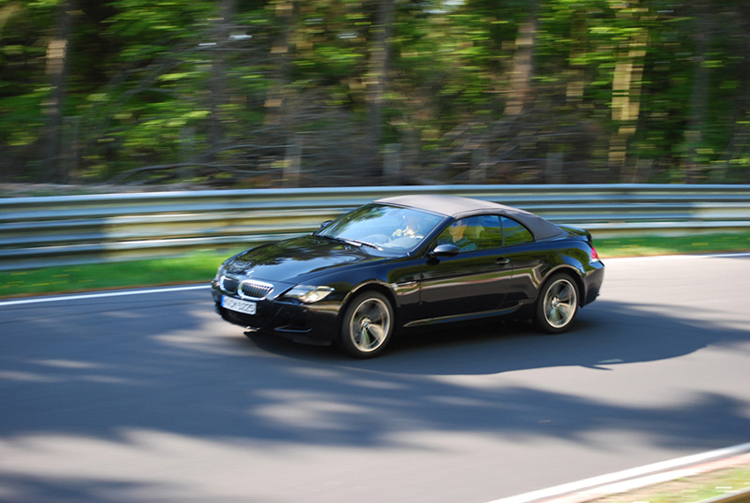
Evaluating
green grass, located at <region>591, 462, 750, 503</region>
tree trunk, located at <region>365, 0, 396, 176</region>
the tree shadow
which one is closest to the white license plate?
the tree shadow

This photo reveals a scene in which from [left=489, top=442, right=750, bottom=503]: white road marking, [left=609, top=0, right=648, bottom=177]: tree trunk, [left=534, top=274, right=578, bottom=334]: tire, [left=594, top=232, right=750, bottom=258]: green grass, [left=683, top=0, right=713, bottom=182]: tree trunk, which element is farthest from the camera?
[left=609, top=0, right=648, bottom=177]: tree trunk

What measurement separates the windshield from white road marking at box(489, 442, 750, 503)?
295cm

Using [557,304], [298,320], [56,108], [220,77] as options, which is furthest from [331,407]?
[56,108]

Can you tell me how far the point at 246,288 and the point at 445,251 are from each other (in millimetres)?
1795

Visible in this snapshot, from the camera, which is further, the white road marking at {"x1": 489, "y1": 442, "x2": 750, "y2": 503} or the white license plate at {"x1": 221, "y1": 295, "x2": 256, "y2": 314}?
the white license plate at {"x1": 221, "y1": 295, "x2": 256, "y2": 314}

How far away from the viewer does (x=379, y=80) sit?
16.5 m

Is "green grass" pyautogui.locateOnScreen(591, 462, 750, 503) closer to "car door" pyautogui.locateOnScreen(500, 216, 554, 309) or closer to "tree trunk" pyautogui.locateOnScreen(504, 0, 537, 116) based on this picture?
"car door" pyautogui.locateOnScreen(500, 216, 554, 309)

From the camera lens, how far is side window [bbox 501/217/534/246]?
768cm

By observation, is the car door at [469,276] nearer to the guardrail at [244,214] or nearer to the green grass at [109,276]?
the green grass at [109,276]

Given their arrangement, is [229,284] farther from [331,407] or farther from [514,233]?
[514,233]

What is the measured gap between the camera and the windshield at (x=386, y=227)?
717 cm

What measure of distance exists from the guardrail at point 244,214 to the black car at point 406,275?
334cm

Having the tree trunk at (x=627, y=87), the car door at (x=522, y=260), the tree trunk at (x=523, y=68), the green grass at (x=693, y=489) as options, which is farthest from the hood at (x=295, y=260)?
the tree trunk at (x=627, y=87)

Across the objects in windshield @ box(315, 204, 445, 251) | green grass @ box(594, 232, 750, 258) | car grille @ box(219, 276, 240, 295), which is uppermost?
windshield @ box(315, 204, 445, 251)
